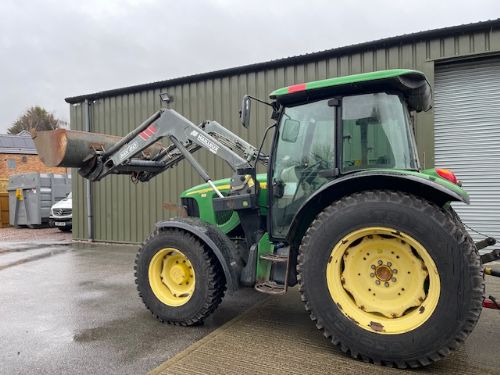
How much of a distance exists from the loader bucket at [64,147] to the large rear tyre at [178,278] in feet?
4.89

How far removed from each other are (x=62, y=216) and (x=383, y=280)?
13.5 m

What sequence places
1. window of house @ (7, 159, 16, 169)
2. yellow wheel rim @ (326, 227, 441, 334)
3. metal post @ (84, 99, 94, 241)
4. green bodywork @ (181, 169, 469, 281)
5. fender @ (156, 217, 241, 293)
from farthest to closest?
window of house @ (7, 159, 16, 169), metal post @ (84, 99, 94, 241), fender @ (156, 217, 241, 293), green bodywork @ (181, 169, 469, 281), yellow wheel rim @ (326, 227, 441, 334)

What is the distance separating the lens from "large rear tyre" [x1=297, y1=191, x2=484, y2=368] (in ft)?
9.22

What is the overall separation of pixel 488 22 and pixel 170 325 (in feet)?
23.0

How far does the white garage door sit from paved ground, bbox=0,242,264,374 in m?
4.88

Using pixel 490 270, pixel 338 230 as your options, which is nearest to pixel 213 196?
pixel 338 230

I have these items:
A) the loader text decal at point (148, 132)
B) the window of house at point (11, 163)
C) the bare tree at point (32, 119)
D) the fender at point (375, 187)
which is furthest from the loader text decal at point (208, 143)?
the bare tree at point (32, 119)

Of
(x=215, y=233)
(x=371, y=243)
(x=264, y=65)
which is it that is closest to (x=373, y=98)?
(x=371, y=243)

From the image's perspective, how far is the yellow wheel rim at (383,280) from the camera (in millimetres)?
2975

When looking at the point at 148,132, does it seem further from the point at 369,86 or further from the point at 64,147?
the point at 369,86

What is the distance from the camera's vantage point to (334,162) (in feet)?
11.7

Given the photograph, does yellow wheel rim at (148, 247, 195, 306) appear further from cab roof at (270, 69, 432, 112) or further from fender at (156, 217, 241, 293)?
cab roof at (270, 69, 432, 112)

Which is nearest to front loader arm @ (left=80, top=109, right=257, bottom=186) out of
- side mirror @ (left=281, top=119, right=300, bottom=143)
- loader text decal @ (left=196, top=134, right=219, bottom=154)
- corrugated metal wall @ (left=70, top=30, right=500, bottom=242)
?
loader text decal @ (left=196, top=134, right=219, bottom=154)

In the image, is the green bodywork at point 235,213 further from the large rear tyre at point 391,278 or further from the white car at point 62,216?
the white car at point 62,216
